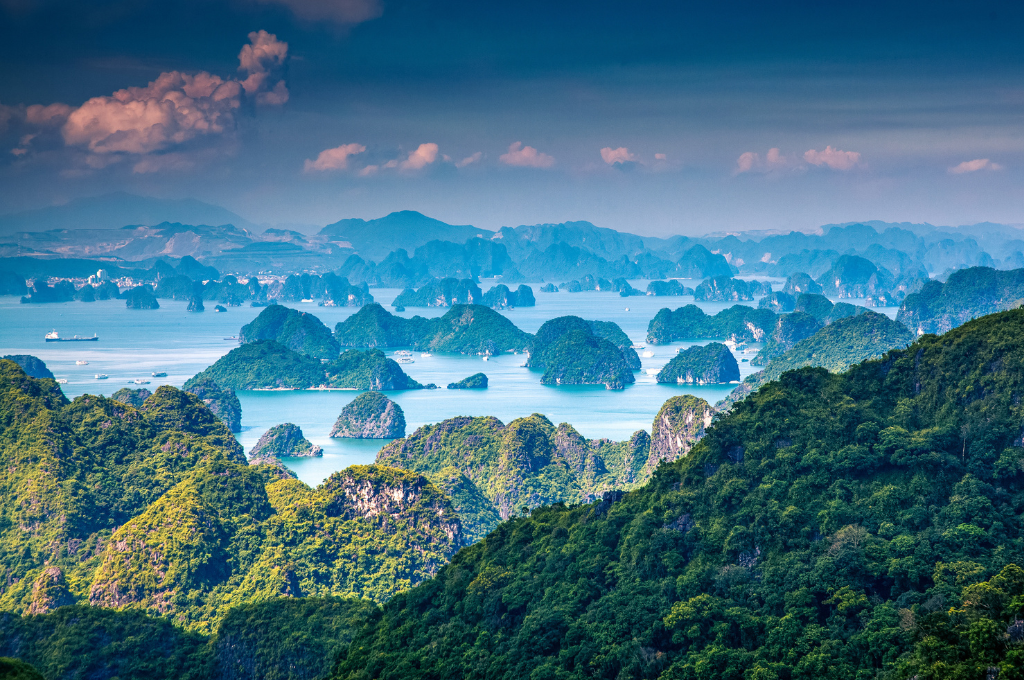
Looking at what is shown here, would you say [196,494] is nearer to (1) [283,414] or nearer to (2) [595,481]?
(2) [595,481]

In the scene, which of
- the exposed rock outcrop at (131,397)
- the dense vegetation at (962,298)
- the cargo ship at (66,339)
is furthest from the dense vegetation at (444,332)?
the exposed rock outcrop at (131,397)

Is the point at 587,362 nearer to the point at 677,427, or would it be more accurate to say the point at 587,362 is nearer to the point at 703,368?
the point at 703,368

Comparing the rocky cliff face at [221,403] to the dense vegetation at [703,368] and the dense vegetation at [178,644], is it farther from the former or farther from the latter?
the dense vegetation at [178,644]

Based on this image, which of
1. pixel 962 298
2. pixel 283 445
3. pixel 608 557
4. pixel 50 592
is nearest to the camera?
pixel 608 557

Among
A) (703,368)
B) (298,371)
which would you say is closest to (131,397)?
(298,371)

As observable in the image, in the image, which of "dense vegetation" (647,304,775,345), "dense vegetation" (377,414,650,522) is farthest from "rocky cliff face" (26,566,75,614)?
"dense vegetation" (647,304,775,345)

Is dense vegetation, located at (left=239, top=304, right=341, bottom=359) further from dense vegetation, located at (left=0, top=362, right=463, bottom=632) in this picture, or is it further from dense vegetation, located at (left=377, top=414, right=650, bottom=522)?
dense vegetation, located at (left=0, top=362, right=463, bottom=632)
